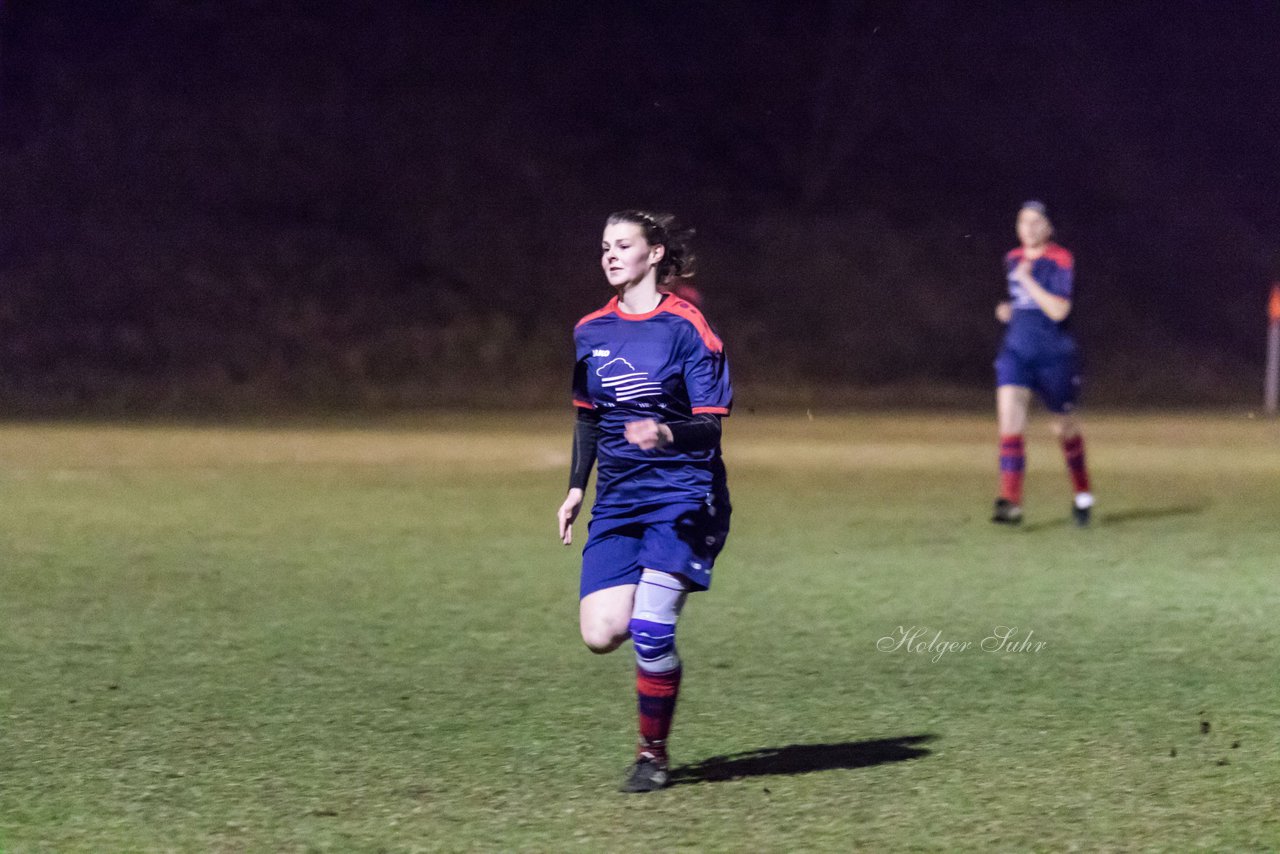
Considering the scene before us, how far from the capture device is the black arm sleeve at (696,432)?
4.96 meters

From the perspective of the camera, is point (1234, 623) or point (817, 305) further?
point (817, 305)

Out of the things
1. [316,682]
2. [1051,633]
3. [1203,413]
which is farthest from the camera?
[1203,413]

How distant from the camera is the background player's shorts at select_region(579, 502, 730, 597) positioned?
5090mm

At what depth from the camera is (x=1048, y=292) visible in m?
11.4

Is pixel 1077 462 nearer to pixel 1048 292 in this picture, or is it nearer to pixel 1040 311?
pixel 1040 311

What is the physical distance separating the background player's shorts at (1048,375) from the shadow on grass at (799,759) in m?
6.06

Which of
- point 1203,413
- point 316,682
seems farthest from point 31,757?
point 1203,413

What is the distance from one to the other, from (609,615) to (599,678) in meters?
1.86

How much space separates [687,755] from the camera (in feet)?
18.6

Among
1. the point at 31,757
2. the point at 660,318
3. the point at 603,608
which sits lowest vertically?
the point at 31,757

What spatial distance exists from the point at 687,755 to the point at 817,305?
25.9 m

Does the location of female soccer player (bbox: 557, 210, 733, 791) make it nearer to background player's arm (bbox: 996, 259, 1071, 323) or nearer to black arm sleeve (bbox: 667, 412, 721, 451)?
black arm sleeve (bbox: 667, 412, 721, 451)

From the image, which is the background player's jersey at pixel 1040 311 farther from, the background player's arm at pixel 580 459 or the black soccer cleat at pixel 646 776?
the black soccer cleat at pixel 646 776

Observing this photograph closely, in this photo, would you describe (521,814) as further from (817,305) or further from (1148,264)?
(1148,264)
